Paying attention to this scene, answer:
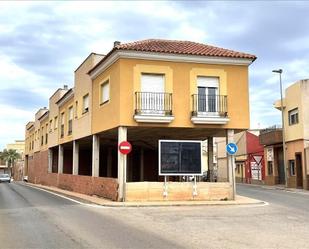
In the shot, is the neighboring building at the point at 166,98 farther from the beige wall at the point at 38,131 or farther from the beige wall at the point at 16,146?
the beige wall at the point at 16,146

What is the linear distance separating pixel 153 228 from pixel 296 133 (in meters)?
28.7

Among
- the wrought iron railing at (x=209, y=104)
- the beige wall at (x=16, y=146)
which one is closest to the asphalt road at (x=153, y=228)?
the wrought iron railing at (x=209, y=104)

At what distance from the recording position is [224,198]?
70.1 ft

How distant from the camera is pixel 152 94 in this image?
849 inches

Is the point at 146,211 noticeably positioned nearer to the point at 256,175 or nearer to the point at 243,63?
the point at 243,63

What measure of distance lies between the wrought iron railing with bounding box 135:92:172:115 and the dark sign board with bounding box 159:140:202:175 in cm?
154

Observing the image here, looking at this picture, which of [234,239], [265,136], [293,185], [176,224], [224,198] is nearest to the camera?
[234,239]

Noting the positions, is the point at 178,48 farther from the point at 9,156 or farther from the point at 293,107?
the point at 9,156

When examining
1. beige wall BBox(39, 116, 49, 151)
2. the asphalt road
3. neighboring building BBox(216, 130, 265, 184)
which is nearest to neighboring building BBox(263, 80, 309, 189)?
neighboring building BBox(216, 130, 265, 184)

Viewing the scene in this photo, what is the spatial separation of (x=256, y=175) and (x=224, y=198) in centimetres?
2723

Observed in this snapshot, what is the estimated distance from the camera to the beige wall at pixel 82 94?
87.9 feet

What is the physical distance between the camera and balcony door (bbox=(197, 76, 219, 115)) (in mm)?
22172

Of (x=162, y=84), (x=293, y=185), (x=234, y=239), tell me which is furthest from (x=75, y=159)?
(x=234, y=239)

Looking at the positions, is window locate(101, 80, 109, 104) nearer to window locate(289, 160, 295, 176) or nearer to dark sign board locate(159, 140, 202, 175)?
dark sign board locate(159, 140, 202, 175)
